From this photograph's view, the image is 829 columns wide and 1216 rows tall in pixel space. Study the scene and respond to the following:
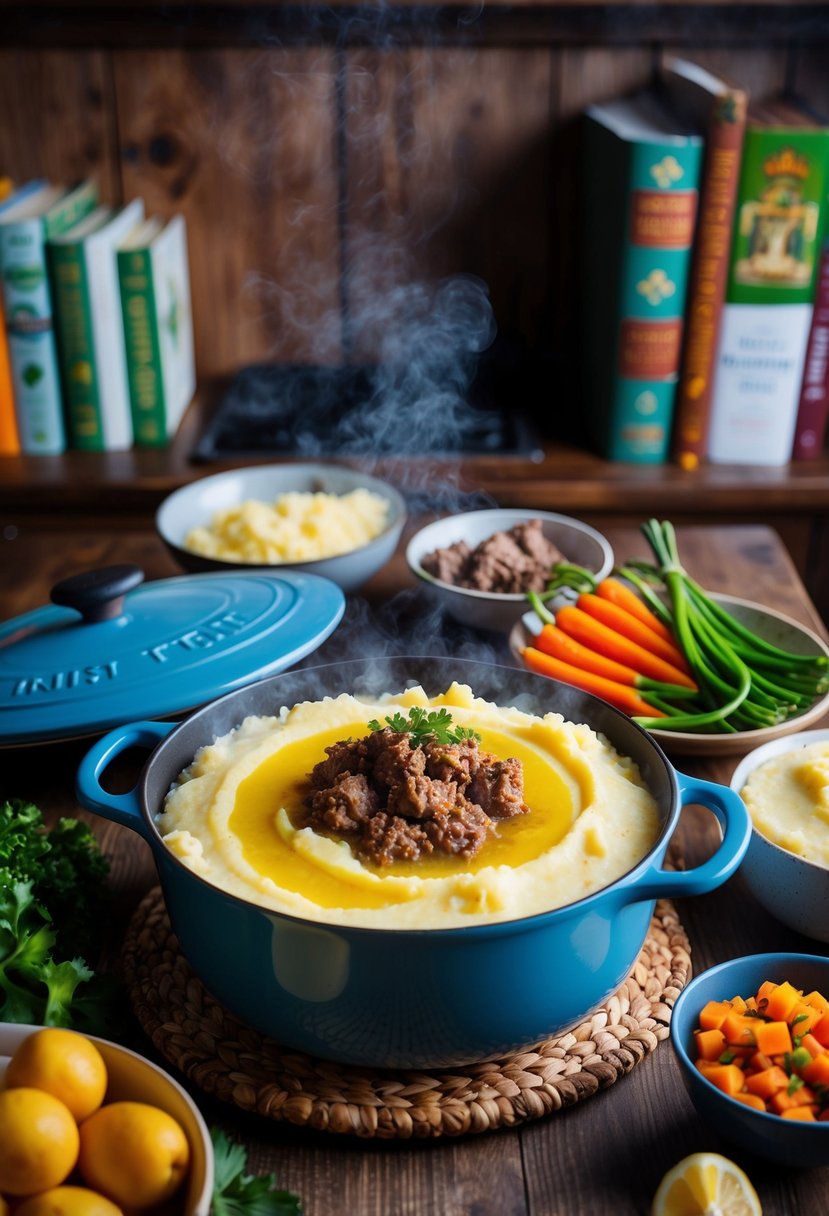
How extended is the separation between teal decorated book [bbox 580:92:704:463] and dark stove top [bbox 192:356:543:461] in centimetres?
30

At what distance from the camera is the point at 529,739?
62.4 inches

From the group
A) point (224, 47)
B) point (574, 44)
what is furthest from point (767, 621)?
point (224, 47)

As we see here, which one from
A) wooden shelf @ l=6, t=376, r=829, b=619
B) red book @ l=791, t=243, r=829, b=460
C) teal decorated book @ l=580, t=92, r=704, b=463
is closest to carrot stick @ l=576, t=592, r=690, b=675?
wooden shelf @ l=6, t=376, r=829, b=619

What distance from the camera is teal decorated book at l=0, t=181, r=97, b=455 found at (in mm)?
3227

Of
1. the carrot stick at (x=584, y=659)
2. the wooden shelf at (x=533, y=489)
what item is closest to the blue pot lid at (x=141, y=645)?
the carrot stick at (x=584, y=659)

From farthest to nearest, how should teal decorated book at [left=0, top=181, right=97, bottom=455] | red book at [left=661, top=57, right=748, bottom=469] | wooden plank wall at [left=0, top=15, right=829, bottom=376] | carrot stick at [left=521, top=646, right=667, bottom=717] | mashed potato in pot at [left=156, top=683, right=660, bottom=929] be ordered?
wooden plank wall at [left=0, top=15, right=829, bottom=376], teal decorated book at [left=0, top=181, right=97, bottom=455], red book at [left=661, top=57, right=748, bottom=469], carrot stick at [left=521, top=646, right=667, bottom=717], mashed potato in pot at [left=156, top=683, right=660, bottom=929]

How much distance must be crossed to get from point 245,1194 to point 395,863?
38 cm

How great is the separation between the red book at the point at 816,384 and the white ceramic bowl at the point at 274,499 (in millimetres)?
1498

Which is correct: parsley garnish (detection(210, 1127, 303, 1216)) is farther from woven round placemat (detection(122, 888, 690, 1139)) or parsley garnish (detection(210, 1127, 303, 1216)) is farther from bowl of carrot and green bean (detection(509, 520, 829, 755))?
bowl of carrot and green bean (detection(509, 520, 829, 755))

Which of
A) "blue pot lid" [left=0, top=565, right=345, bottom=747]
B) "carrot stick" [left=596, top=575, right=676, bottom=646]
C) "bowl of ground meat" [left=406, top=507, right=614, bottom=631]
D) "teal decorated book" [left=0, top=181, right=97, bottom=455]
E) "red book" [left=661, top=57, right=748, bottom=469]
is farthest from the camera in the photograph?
"teal decorated book" [left=0, top=181, right=97, bottom=455]

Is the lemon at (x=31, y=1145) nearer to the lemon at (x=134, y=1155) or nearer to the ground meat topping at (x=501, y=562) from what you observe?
the lemon at (x=134, y=1155)

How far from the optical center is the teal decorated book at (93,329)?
328cm

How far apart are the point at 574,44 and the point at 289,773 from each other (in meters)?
2.86

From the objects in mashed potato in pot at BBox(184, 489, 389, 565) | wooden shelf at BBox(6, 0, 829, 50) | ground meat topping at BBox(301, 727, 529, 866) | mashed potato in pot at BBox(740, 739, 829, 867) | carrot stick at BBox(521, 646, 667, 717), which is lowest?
carrot stick at BBox(521, 646, 667, 717)
